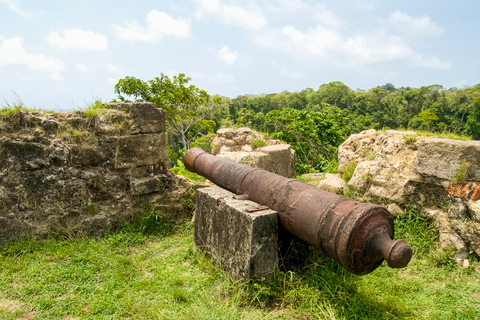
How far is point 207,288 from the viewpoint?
9.80ft

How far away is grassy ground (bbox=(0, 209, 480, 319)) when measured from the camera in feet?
8.59

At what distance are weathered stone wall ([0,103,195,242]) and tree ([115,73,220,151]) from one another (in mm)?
13341

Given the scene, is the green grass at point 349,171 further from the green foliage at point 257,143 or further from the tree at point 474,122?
the tree at point 474,122

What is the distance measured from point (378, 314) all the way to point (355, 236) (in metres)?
0.85

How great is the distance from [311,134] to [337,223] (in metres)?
9.31

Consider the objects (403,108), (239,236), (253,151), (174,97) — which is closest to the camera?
(239,236)

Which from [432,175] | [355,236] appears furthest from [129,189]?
[432,175]

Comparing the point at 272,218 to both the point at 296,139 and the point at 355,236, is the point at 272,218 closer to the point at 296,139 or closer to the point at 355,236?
the point at 355,236

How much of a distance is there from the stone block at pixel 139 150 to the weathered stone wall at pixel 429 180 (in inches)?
107

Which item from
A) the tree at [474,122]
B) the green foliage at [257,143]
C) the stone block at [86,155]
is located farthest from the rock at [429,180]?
the tree at [474,122]

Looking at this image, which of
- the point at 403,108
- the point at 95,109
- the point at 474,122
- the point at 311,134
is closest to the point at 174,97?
the point at 311,134

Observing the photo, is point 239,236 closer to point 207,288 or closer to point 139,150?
point 207,288

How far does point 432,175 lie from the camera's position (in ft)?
12.2

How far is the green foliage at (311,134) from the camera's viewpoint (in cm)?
1123
